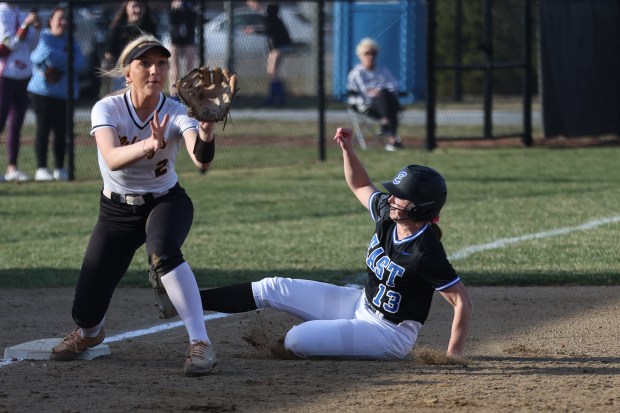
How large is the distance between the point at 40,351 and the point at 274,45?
33.1 ft

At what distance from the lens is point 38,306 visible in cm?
678

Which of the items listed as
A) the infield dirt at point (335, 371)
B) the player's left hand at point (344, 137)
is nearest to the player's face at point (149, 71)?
the player's left hand at point (344, 137)

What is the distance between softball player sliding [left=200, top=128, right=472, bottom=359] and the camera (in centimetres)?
492

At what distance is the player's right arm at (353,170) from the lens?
17.8 ft

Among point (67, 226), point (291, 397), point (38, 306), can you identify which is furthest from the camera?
point (67, 226)

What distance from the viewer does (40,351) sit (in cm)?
532

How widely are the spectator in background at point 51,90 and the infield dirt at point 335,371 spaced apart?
580cm

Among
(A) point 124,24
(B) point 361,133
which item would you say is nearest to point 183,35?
(A) point 124,24

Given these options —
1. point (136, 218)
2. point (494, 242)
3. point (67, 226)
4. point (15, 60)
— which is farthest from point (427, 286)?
point (15, 60)

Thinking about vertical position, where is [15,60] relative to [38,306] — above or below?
above

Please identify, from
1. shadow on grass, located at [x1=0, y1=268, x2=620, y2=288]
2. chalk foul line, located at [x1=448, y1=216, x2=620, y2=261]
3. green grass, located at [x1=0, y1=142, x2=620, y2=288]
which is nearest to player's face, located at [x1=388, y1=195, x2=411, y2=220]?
shadow on grass, located at [x1=0, y1=268, x2=620, y2=288]

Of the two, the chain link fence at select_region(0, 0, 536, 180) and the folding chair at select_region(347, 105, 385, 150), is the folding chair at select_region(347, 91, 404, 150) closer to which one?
the folding chair at select_region(347, 105, 385, 150)

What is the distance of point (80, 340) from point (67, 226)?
4.46 meters

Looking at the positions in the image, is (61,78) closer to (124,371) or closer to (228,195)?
(228,195)
